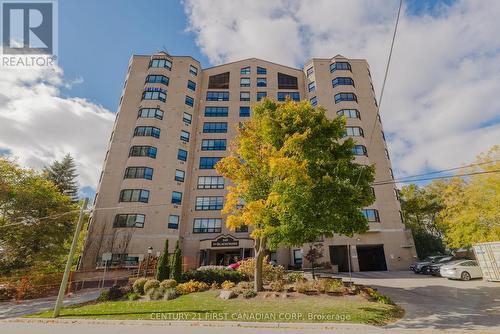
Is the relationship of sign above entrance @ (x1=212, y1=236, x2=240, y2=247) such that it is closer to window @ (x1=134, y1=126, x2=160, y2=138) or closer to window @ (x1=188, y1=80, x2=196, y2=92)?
window @ (x1=134, y1=126, x2=160, y2=138)

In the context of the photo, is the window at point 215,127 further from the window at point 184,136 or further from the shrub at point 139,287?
the shrub at point 139,287

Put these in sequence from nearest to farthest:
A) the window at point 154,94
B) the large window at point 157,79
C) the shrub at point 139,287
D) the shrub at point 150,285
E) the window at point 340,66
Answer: the shrub at point 150,285, the shrub at point 139,287, the window at point 154,94, the large window at point 157,79, the window at point 340,66

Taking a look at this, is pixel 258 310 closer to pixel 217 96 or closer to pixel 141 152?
pixel 141 152

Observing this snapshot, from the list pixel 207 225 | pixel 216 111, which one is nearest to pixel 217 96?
pixel 216 111

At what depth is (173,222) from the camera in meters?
33.0

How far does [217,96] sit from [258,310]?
3733cm

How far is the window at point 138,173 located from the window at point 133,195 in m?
1.89

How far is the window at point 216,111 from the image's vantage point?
137 ft

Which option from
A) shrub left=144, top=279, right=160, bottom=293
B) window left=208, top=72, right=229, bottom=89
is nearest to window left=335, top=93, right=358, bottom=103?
window left=208, top=72, right=229, bottom=89

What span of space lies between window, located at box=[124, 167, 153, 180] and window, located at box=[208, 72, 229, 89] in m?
19.4

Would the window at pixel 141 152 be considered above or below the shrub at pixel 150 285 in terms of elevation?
above

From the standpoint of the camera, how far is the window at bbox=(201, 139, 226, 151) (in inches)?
1539

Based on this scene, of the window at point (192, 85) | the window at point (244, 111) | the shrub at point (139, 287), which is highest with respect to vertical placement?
the window at point (192, 85)

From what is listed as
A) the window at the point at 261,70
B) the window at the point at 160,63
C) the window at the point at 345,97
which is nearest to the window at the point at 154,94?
the window at the point at 160,63
